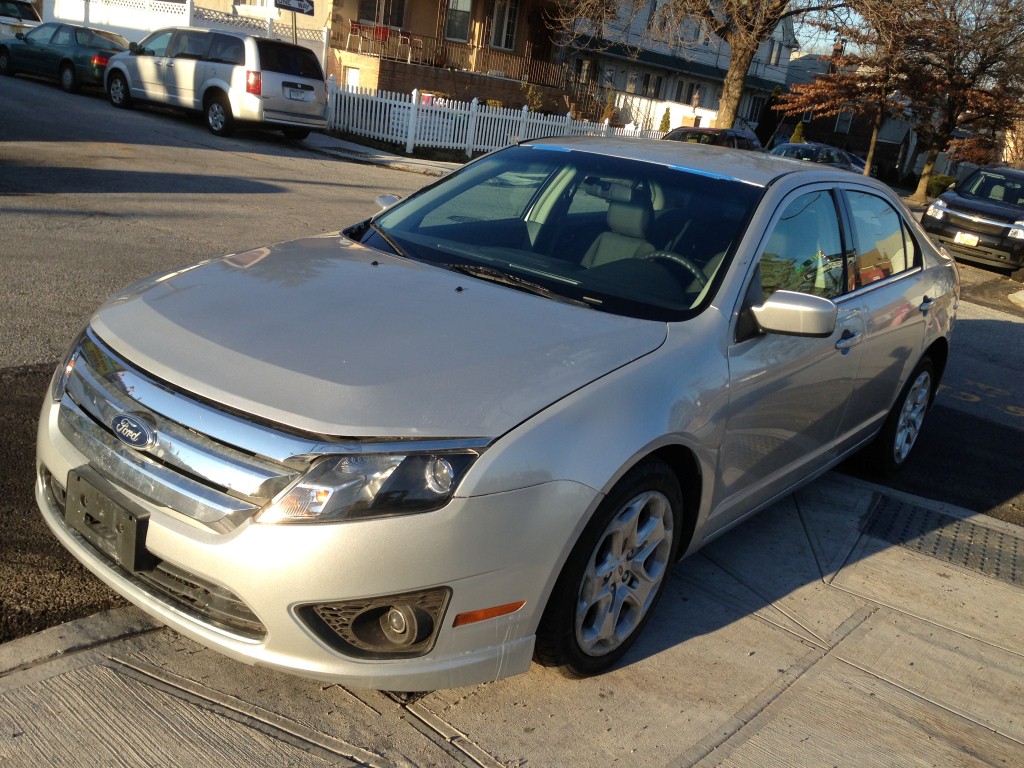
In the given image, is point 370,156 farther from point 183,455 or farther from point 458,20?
point 183,455

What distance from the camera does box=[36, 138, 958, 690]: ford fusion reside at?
2.66m

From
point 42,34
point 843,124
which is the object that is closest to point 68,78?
point 42,34

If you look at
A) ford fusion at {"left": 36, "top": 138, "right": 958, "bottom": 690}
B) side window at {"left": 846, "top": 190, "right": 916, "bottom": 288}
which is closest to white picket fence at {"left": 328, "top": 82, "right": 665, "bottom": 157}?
side window at {"left": 846, "top": 190, "right": 916, "bottom": 288}

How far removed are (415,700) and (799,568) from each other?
2.07 m

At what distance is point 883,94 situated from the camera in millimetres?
35375

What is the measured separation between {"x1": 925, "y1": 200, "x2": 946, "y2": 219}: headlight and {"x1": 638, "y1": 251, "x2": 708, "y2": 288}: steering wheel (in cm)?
1458

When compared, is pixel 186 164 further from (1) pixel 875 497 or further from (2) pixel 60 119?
(1) pixel 875 497

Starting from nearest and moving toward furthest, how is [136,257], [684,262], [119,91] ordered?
[684,262] → [136,257] → [119,91]

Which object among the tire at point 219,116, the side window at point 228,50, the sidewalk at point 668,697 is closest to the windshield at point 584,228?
the sidewalk at point 668,697

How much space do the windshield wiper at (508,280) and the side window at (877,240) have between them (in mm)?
1737

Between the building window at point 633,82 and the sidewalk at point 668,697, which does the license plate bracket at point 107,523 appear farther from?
the building window at point 633,82

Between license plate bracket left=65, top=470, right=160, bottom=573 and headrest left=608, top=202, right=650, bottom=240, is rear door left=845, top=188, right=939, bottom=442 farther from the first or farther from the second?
license plate bracket left=65, top=470, right=160, bottom=573

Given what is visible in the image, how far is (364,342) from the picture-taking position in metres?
3.10

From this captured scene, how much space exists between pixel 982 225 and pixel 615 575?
1526 centimetres
